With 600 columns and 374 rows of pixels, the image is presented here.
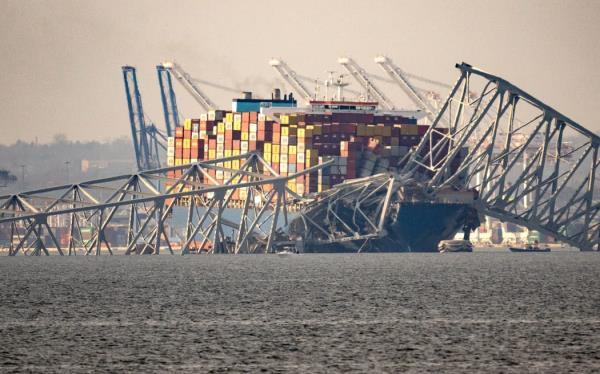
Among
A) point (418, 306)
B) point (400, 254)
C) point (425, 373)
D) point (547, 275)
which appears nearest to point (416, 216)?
point (400, 254)

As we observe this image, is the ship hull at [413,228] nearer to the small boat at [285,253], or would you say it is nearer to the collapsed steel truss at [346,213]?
the collapsed steel truss at [346,213]

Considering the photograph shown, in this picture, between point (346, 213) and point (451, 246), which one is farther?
point (451, 246)

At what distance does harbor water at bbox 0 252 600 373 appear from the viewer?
52.6 m

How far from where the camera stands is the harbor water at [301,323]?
52.6m

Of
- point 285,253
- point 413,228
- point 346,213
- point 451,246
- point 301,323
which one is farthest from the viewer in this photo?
point 451,246

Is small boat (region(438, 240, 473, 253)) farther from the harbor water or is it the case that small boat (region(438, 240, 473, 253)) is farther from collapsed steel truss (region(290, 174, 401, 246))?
the harbor water

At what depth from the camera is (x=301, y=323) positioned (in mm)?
68188

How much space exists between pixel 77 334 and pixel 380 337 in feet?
41.3

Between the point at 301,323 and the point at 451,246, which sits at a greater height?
the point at 451,246

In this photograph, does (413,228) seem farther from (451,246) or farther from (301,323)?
(301,323)

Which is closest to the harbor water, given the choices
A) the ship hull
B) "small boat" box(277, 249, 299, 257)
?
the ship hull

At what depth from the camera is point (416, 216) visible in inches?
6885

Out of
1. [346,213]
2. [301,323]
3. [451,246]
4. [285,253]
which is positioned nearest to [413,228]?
[346,213]

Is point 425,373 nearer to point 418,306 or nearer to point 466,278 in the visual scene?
point 418,306
